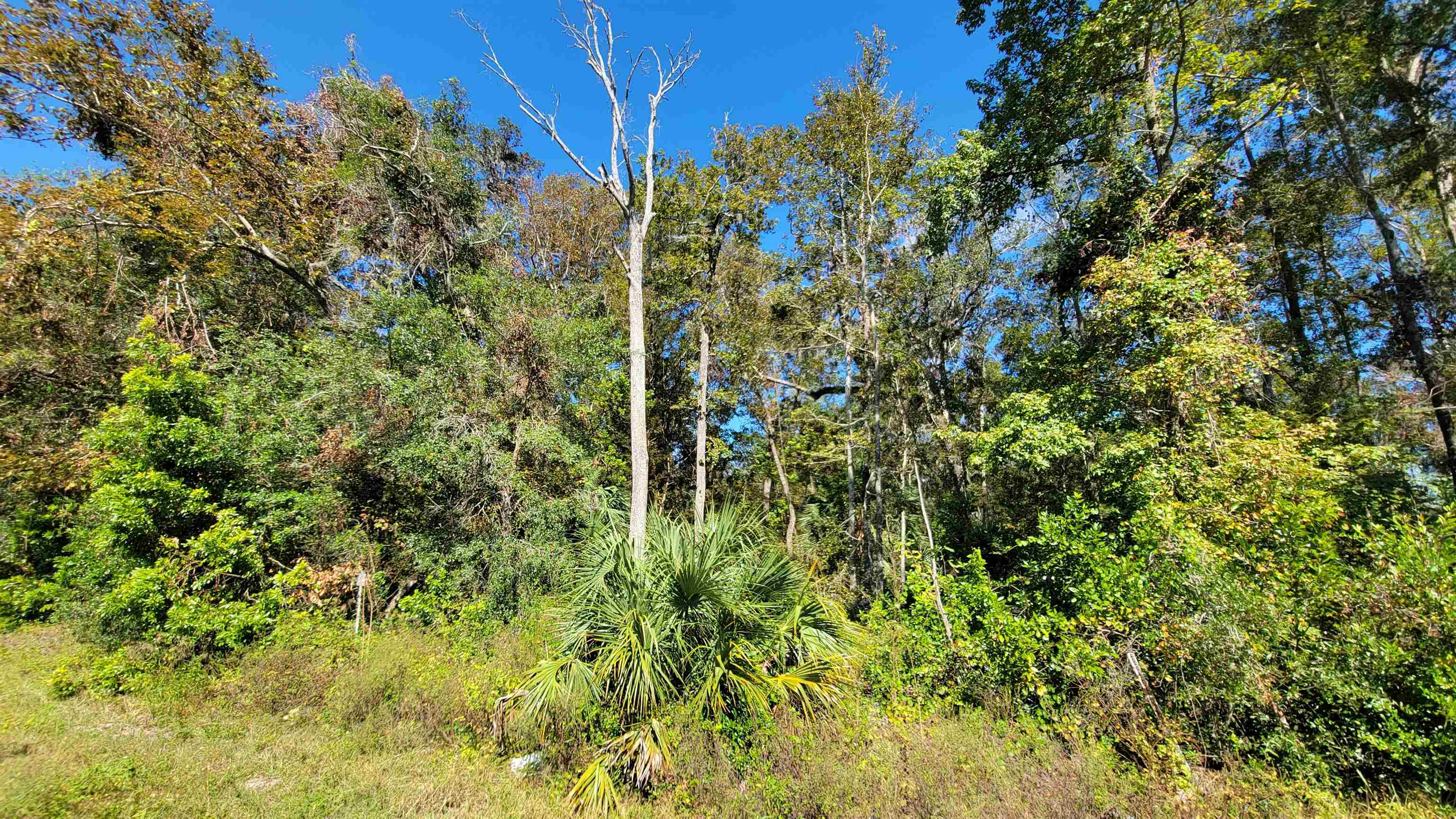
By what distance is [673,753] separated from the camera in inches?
172

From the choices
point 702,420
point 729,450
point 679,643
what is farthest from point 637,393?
point 729,450

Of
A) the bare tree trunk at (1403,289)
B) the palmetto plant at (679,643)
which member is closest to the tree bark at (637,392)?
the palmetto plant at (679,643)

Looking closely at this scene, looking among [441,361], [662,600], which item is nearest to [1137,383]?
[662,600]

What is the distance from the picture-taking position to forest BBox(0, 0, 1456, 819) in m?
4.10

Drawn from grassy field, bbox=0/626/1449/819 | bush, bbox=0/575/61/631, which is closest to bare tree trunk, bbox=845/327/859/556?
grassy field, bbox=0/626/1449/819

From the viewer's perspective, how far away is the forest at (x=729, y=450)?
4.10 metres

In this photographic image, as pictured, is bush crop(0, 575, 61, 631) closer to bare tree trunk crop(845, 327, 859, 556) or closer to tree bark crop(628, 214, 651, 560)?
tree bark crop(628, 214, 651, 560)

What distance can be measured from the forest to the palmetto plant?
6 cm

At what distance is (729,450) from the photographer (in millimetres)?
18328

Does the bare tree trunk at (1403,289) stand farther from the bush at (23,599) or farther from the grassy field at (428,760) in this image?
the bush at (23,599)

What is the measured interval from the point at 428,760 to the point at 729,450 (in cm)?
1351

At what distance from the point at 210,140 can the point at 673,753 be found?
17325mm

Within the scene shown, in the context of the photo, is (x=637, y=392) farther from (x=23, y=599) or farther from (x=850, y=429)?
(x=23, y=599)

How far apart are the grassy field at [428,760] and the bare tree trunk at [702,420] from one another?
28.3 ft
